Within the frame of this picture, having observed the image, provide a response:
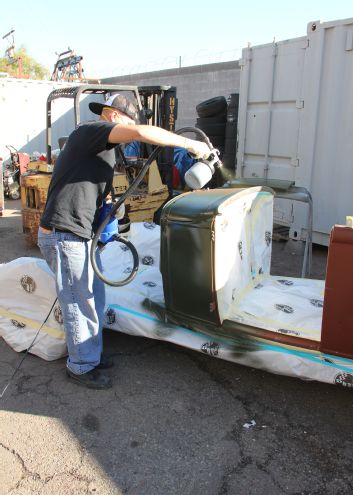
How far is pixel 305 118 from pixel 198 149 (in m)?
3.65

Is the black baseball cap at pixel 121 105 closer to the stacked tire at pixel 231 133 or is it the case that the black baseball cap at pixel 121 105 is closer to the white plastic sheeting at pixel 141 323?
the white plastic sheeting at pixel 141 323

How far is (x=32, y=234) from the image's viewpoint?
21.7ft

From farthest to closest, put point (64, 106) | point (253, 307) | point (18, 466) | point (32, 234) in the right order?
point (64, 106) < point (32, 234) < point (253, 307) < point (18, 466)

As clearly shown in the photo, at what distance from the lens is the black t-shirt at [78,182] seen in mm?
2672

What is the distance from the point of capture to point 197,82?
473 inches

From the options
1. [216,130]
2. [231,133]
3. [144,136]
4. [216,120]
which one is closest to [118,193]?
[231,133]

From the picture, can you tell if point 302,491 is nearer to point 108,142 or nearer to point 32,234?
point 108,142

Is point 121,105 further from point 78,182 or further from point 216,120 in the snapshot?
point 216,120

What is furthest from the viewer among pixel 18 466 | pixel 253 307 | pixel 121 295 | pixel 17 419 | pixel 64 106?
pixel 64 106

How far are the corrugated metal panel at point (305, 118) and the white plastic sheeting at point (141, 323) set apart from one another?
243 centimetres

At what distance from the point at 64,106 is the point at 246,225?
11735mm

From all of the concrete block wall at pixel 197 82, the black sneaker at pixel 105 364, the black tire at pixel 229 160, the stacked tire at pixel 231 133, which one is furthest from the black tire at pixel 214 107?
the black sneaker at pixel 105 364

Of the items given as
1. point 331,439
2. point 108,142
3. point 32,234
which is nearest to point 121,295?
point 108,142

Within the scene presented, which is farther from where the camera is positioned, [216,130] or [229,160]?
[216,130]
